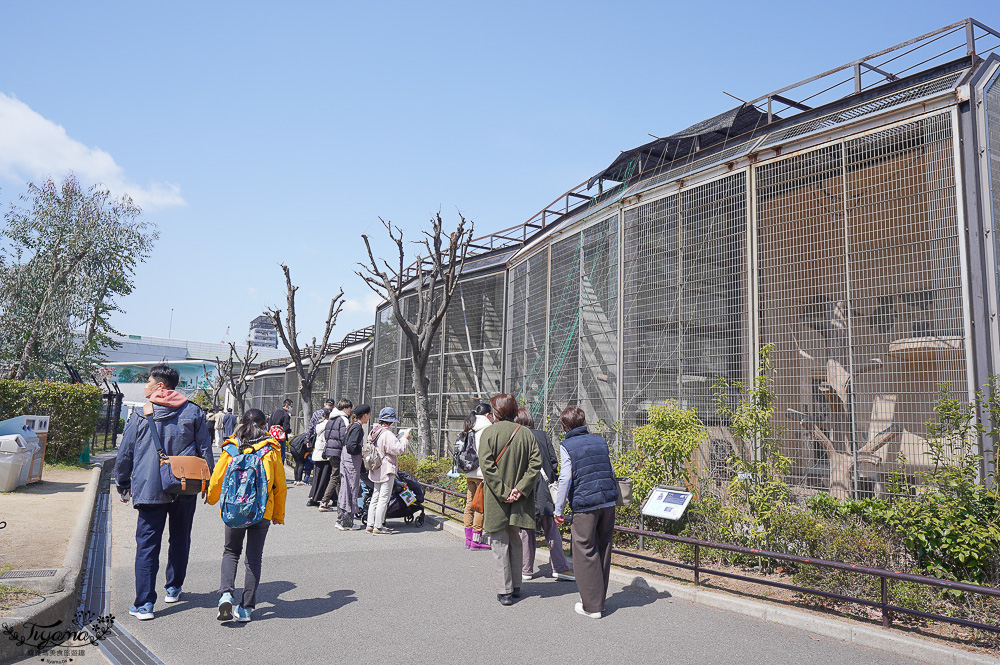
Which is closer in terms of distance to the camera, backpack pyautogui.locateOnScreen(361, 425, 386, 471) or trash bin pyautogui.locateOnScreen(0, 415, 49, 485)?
backpack pyautogui.locateOnScreen(361, 425, 386, 471)

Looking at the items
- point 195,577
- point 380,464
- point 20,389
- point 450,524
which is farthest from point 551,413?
point 20,389

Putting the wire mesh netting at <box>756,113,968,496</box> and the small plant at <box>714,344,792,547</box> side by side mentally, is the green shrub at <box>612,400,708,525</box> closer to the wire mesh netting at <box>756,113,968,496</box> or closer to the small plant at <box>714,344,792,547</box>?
the small plant at <box>714,344,792,547</box>

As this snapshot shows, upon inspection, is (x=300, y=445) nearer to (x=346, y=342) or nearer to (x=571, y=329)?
(x=571, y=329)

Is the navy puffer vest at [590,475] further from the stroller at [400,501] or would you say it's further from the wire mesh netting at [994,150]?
the stroller at [400,501]

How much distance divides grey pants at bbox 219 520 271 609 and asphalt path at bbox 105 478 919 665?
0.74 ft

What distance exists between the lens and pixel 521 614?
5.36 metres

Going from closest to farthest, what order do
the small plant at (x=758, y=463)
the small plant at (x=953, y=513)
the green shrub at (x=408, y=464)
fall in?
the small plant at (x=953, y=513) < the small plant at (x=758, y=463) < the green shrub at (x=408, y=464)

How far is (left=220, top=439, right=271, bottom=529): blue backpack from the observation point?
4.88 m

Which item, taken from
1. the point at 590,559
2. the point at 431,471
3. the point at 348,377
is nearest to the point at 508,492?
the point at 590,559

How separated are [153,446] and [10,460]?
7.51 metres

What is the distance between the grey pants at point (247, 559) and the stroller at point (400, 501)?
4432 millimetres

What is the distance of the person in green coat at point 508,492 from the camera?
561 cm

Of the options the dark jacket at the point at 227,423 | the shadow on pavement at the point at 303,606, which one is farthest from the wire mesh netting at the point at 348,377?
the shadow on pavement at the point at 303,606

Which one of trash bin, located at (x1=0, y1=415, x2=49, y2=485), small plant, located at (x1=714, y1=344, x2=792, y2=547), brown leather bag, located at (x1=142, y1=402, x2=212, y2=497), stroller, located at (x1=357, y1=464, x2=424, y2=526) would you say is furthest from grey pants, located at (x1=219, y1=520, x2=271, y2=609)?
trash bin, located at (x1=0, y1=415, x2=49, y2=485)
